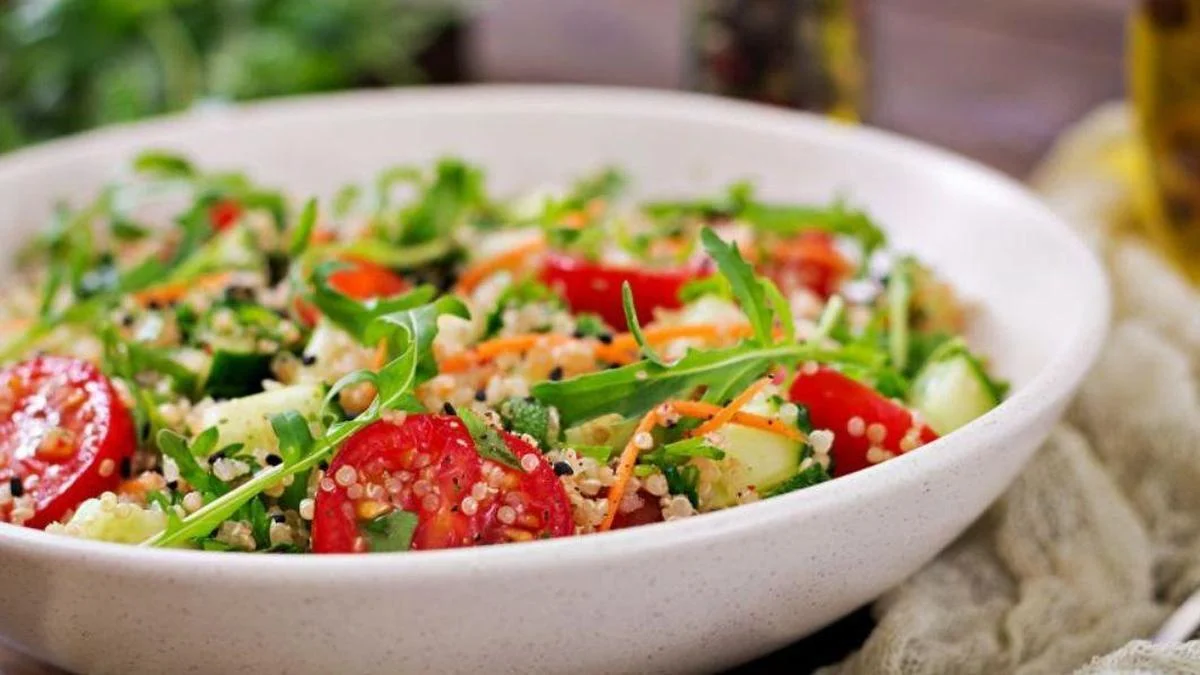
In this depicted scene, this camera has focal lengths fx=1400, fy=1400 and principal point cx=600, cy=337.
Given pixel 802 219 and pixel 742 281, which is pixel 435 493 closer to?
pixel 742 281

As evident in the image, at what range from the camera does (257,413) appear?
1.70 meters

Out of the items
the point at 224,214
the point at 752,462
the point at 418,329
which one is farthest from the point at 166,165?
the point at 752,462

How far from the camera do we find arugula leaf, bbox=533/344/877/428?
5.39 feet

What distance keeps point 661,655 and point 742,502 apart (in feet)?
0.65

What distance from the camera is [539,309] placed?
197 centimetres

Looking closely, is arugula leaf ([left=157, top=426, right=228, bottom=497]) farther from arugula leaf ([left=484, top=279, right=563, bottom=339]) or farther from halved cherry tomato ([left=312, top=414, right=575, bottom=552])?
arugula leaf ([left=484, top=279, right=563, bottom=339])

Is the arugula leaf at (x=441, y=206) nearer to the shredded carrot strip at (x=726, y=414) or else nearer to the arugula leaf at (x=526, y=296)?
the arugula leaf at (x=526, y=296)

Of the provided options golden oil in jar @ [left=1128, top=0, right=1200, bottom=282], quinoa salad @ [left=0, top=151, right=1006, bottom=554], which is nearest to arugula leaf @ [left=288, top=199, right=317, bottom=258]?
quinoa salad @ [left=0, top=151, right=1006, bottom=554]

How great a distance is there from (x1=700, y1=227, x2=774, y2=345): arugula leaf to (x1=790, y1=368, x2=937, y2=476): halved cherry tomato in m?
0.09

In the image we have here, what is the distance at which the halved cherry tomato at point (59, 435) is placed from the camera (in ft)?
5.38

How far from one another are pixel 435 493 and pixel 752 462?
38 cm

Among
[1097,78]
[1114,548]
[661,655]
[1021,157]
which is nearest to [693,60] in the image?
[1021,157]

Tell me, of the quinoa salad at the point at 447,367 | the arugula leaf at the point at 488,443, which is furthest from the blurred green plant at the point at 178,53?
the arugula leaf at the point at 488,443

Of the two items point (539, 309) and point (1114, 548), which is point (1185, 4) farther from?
point (539, 309)
